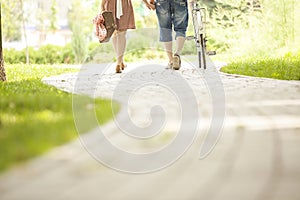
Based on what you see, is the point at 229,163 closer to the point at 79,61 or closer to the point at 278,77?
the point at 278,77

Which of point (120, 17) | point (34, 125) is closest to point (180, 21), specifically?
point (120, 17)

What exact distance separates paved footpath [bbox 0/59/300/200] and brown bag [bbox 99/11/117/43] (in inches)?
55.4

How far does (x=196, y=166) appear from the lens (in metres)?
1.79

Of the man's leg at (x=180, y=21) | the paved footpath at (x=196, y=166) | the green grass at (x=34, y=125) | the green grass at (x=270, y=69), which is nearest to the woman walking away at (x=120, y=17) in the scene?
the man's leg at (x=180, y=21)

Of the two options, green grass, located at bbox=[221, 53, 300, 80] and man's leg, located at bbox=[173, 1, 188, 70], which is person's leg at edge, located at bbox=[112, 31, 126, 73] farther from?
green grass, located at bbox=[221, 53, 300, 80]

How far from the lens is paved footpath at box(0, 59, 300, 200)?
1543 mm

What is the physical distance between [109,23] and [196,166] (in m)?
2.57

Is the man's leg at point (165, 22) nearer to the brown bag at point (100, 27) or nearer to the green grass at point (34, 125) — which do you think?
the brown bag at point (100, 27)

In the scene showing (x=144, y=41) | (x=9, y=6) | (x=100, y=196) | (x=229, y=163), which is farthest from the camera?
(x=9, y=6)

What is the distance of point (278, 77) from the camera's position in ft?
12.5

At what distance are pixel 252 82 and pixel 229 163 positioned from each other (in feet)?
5.90

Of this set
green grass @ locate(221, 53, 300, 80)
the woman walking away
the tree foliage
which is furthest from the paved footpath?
the tree foliage

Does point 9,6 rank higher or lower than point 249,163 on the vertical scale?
higher

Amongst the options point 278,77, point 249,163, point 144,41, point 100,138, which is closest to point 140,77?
point 278,77
